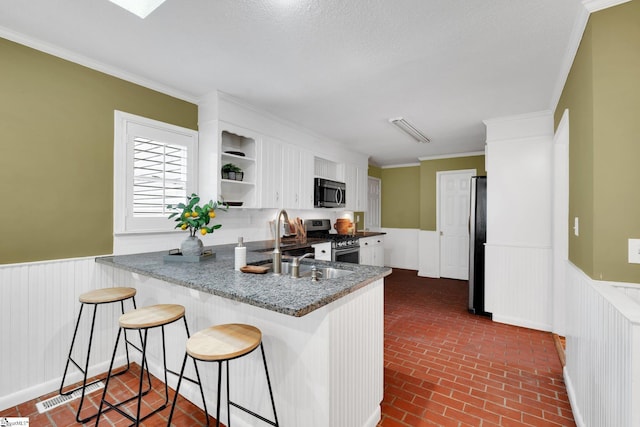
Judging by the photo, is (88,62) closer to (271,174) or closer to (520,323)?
(271,174)

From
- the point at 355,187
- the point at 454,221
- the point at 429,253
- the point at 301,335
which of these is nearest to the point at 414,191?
the point at 454,221

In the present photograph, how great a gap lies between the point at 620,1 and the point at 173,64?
9.70ft

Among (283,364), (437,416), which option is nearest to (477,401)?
(437,416)

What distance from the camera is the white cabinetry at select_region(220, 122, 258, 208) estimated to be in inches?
136

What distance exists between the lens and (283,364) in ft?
5.16

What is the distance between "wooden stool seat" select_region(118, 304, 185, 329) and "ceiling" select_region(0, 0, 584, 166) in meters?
1.83

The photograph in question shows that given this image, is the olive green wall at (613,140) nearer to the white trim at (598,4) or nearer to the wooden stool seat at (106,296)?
the white trim at (598,4)

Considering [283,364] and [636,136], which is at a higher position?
[636,136]

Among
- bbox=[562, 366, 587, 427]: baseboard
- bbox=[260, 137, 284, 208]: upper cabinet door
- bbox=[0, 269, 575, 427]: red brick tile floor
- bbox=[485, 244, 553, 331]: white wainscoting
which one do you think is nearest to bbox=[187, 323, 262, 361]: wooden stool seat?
bbox=[0, 269, 575, 427]: red brick tile floor

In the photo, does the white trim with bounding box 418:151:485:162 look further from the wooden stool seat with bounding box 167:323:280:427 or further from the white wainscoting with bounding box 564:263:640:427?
the wooden stool seat with bounding box 167:323:280:427

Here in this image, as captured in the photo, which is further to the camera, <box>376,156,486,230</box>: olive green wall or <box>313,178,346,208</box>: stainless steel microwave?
<box>376,156,486,230</box>: olive green wall

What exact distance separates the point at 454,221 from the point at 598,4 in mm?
4692

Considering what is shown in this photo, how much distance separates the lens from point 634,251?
1.56 m

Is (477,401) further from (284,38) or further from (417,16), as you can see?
(284,38)
